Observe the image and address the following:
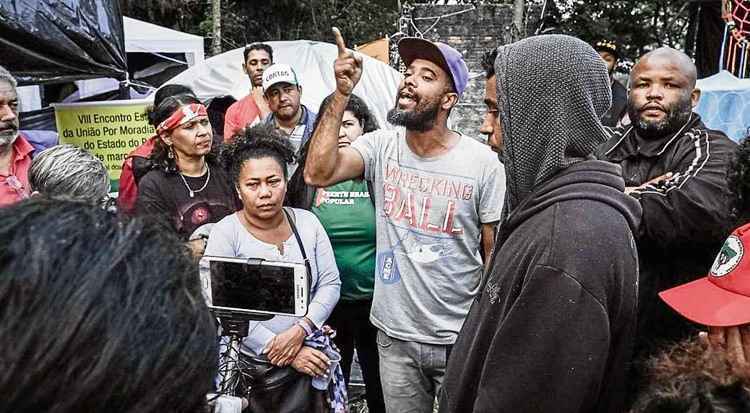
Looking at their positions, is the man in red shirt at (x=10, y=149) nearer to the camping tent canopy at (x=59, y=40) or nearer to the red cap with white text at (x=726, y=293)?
the camping tent canopy at (x=59, y=40)

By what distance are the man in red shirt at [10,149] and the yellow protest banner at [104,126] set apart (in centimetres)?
143

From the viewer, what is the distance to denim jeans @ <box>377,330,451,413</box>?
111 inches

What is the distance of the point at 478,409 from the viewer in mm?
1653

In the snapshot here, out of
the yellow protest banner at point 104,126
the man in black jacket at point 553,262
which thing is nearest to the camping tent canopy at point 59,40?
the yellow protest banner at point 104,126

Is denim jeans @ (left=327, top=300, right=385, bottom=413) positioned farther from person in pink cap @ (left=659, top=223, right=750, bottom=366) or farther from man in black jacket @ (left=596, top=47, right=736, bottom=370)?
person in pink cap @ (left=659, top=223, right=750, bottom=366)

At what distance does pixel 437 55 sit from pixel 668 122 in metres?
0.97

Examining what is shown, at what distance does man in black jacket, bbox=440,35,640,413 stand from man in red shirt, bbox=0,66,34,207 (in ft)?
7.86

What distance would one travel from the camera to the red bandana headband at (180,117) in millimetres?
3428

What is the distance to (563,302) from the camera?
1541 millimetres

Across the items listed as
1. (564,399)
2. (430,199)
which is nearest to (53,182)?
(430,199)

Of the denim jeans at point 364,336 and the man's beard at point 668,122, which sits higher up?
the man's beard at point 668,122

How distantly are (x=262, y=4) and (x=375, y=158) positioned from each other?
52.3ft

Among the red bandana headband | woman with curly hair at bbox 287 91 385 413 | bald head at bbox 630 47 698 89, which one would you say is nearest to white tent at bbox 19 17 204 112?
the red bandana headband

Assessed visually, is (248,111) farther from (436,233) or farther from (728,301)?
(728,301)
